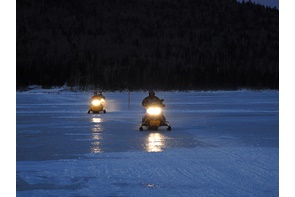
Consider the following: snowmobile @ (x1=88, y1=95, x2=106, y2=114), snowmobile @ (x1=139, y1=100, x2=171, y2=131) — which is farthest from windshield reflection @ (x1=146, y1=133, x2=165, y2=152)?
snowmobile @ (x1=88, y1=95, x2=106, y2=114)

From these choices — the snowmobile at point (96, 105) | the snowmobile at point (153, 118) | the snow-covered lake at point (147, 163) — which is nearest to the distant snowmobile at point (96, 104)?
the snowmobile at point (96, 105)

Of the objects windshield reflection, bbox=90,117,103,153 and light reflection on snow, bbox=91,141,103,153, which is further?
windshield reflection, bbox=90,117,103,153

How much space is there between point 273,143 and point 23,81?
9642 centimetres

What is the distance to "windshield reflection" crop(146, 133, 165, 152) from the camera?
44.7 ft

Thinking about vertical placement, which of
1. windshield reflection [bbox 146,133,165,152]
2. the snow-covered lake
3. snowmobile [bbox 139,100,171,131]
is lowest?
the snow-covered lake

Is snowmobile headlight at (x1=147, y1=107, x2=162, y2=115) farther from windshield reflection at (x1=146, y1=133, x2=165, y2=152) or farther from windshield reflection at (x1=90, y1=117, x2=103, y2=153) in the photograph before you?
windshield reflection at (x1=90, y1=117, x2=103, y2=153)

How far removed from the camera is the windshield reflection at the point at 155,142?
536 inches

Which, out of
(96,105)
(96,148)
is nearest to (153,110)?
(96,148)

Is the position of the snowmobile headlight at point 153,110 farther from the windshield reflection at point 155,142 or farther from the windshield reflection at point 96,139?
the windshield reflection at point 96,139

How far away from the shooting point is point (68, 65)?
5984 inches

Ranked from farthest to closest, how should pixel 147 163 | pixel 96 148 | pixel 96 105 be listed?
1. pixel 96 105
2. pixel 96 148
3. pixel 147 163

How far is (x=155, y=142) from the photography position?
49.9ft

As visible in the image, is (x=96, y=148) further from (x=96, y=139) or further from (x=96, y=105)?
(x=96, y=105)
